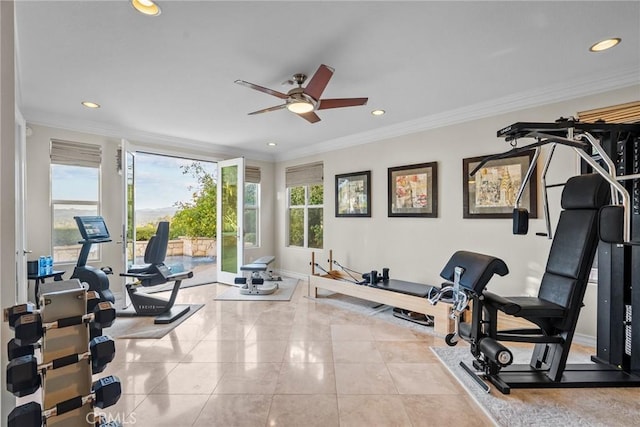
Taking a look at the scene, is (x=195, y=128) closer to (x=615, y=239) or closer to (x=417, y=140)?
(x=417, y=140)

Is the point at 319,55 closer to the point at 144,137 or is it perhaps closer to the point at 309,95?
the point at 309,95

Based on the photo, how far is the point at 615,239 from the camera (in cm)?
180

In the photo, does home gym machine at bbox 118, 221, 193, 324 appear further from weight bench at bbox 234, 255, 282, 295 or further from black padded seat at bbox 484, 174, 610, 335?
black padded seat at bbox 484, 174, 610, 335

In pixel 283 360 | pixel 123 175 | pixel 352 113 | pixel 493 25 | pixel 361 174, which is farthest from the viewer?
pixel 361 174

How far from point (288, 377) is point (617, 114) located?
3.67m

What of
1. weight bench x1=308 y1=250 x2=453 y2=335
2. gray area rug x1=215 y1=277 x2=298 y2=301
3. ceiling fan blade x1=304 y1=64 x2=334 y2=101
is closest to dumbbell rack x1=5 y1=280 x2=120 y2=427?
ceiling fan blade x1=304 y1=64 x2=334 y2=101

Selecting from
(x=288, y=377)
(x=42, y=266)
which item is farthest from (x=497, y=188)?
(x=42, y=266)

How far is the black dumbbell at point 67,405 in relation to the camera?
1.01 m

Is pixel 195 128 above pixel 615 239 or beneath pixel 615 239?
above

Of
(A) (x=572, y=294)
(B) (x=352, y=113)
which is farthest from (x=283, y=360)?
(B) (x=352, y=113)

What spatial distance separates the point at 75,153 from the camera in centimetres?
405

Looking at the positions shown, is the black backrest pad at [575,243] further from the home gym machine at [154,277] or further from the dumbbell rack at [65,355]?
the home gym machine at [154,277]

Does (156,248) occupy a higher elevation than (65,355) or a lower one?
higher

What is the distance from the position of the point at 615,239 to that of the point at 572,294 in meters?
0.54
